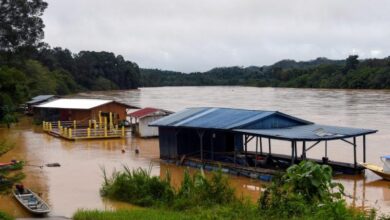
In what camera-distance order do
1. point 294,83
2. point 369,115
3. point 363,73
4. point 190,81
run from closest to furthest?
point 369,115
point 363,73
point 294,83
point 190,81

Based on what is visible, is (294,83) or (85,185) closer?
(85,185)

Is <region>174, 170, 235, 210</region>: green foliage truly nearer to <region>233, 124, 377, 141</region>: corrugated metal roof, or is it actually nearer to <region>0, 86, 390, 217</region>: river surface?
<region>0, 86, 390, 217</region>: river surface

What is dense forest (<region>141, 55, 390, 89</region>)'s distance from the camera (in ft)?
322

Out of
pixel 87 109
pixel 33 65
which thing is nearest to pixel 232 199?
pixel 87 109

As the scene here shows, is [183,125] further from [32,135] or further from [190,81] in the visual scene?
[190,81]

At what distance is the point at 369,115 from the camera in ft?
161

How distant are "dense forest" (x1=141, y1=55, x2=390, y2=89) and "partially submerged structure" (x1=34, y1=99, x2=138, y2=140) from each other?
6471 cm

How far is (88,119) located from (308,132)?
2188 cm

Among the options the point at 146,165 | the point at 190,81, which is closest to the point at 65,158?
the point at 146,165

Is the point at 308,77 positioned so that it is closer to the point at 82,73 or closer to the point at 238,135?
the point at 82,73

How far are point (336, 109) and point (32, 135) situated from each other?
31.1 meters

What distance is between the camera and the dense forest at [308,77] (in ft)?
322

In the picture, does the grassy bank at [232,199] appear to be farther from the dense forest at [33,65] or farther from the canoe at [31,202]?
the dense forest at [33,65]

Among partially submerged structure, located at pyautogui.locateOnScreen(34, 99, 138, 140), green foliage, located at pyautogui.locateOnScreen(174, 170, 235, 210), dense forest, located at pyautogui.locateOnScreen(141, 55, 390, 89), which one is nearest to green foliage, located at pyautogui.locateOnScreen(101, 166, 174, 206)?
green foliage, located at pyautogui.locateOnScreen(174, 170, 235, 210)
